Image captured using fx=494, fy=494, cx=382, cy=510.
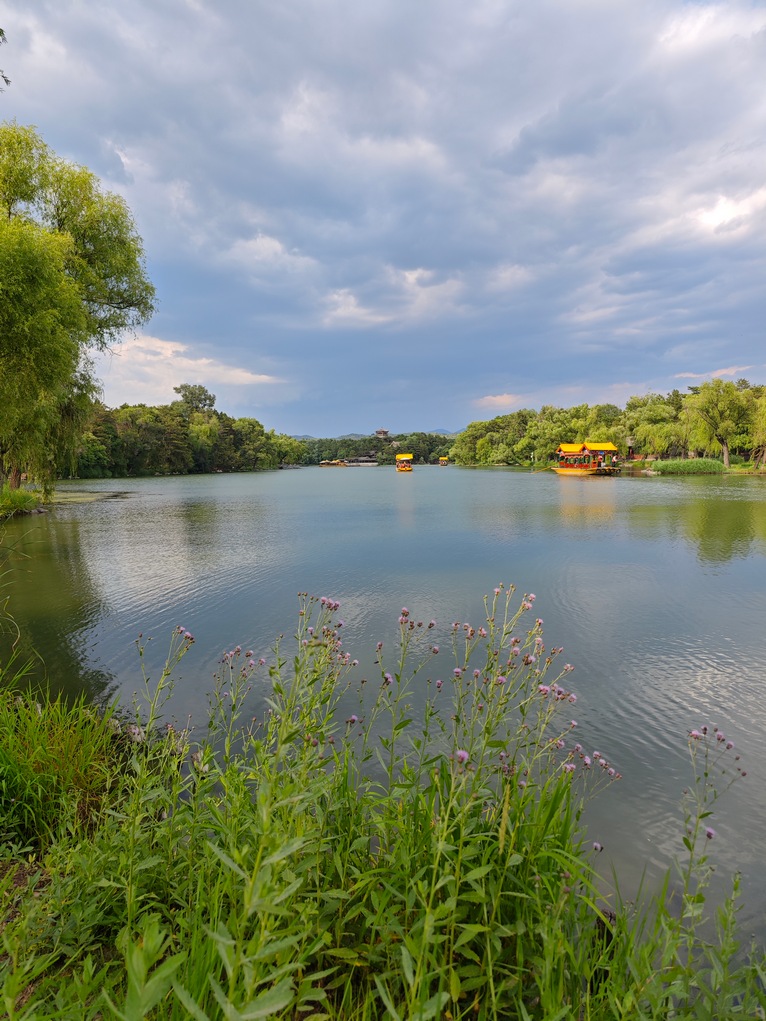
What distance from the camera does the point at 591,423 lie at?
3056 inches

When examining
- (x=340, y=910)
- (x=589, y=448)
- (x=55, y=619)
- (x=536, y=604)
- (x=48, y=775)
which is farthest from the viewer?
(x=589, y=448)

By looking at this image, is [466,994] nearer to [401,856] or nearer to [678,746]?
[401,856]

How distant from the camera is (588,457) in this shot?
68625mm

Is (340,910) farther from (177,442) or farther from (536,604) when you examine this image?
(177,442)

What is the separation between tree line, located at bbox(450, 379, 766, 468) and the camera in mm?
48938

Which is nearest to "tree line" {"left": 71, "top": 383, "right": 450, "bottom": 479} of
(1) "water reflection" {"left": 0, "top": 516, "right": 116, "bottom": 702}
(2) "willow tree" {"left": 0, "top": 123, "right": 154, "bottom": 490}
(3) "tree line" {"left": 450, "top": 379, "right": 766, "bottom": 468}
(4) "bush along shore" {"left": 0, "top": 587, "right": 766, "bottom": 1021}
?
(2) "willow tree" {"left": 0, "top": 123, "right": 154, "bottom": 490}

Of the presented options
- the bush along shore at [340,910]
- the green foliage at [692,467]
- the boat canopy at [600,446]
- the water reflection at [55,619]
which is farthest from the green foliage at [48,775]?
the boat canopy at [600,446]

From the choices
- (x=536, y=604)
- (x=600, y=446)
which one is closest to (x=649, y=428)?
(x=600, y=446)

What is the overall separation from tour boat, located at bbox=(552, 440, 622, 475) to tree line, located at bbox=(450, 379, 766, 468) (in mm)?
3580

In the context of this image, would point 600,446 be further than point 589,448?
No

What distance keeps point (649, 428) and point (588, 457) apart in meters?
8.21

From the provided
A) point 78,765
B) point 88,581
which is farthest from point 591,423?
point 78,765

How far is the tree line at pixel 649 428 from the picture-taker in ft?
161

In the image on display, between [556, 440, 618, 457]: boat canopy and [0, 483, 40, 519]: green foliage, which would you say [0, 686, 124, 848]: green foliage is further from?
[556, 440, 618, 457]: boat canopy
